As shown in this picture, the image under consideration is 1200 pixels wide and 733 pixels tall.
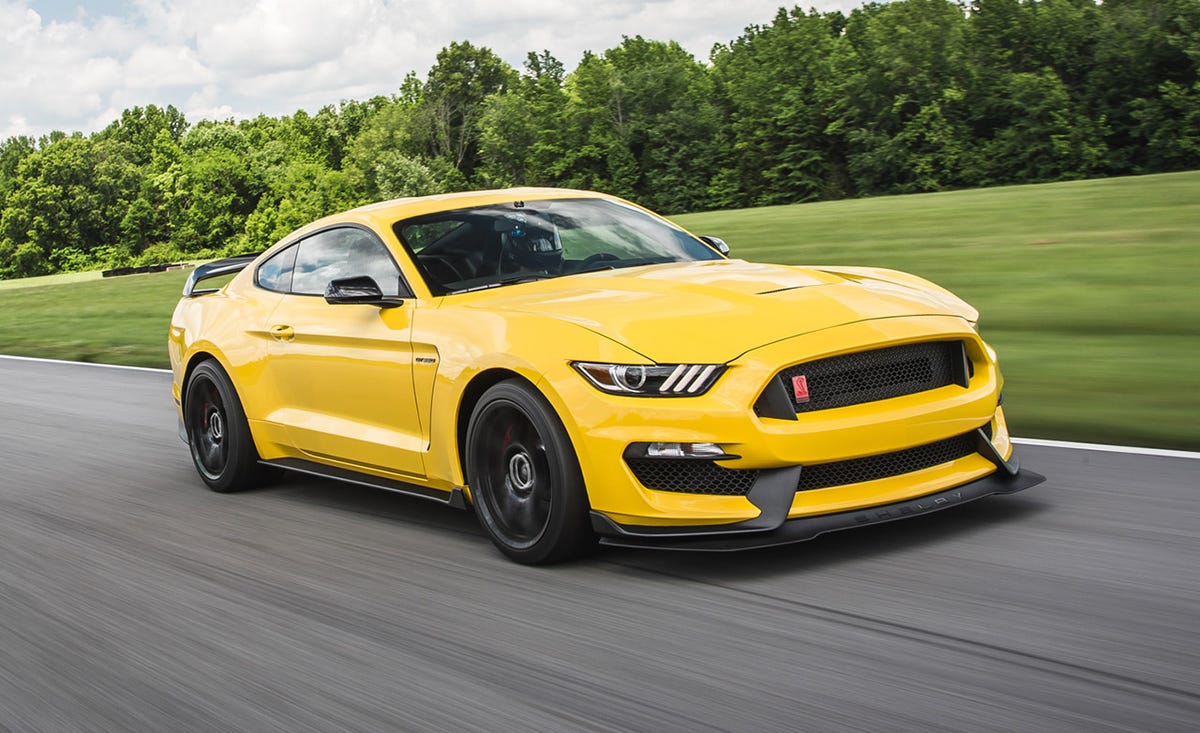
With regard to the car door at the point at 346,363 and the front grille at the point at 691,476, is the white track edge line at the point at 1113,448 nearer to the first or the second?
the front grille at the point at 691,476

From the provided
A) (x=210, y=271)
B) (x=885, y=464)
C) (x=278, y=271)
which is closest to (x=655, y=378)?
(x=885, y=464)

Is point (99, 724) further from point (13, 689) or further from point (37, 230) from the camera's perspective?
point (37, 230)

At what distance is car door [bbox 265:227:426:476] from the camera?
5332mm

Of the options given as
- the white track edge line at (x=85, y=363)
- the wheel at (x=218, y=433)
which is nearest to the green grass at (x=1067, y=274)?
the wheel at (x=218, y=433)

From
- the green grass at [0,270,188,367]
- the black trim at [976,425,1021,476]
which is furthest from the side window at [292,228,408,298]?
the green grass at [0,270,188,367]

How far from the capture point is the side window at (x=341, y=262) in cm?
567

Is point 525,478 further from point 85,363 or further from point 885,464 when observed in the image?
point 85,363

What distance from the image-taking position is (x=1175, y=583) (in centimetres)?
395

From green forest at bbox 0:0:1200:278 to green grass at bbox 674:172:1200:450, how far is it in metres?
37.5

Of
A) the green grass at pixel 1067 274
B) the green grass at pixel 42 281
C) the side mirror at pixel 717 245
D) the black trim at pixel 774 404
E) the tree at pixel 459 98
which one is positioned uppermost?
the tree at pixel 459 98

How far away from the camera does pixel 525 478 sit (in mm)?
4707

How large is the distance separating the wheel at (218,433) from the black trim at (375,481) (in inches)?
6.7

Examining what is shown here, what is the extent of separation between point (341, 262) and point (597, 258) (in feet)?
4.05

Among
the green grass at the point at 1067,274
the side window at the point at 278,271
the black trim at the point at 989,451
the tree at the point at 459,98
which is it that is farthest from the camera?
the tree at the point at 459,98
